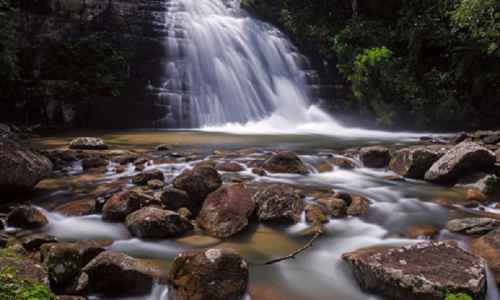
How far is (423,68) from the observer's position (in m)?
15.4

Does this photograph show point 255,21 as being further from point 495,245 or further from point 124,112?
point 495,245

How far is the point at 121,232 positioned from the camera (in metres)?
4.58

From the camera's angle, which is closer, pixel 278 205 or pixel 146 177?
pixel 278 205

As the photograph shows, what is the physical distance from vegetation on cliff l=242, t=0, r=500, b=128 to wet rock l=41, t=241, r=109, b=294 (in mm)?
12616

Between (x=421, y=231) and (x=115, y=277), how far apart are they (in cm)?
348

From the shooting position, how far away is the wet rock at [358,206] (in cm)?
521

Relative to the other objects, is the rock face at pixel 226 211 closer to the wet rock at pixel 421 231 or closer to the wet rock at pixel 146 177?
A: the wet rock at pixel 146 177

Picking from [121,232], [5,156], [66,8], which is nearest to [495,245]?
[121,232]

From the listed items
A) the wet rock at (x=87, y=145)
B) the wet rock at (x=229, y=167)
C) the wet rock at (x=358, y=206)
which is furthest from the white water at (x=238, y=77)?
the wet rock at (x=358, y=206)

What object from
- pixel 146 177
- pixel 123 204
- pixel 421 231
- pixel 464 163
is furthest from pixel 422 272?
pixel 146 177

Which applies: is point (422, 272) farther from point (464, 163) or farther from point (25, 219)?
point (25, 219)

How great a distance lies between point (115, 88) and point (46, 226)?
12.7 meters

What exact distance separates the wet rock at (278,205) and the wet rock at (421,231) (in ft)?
4.37

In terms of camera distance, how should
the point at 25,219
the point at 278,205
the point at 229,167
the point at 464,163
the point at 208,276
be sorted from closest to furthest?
the point at 208,276 < the point at 25,219 < the point at 278,205 < the point at 464,163 < the point at 229,167
